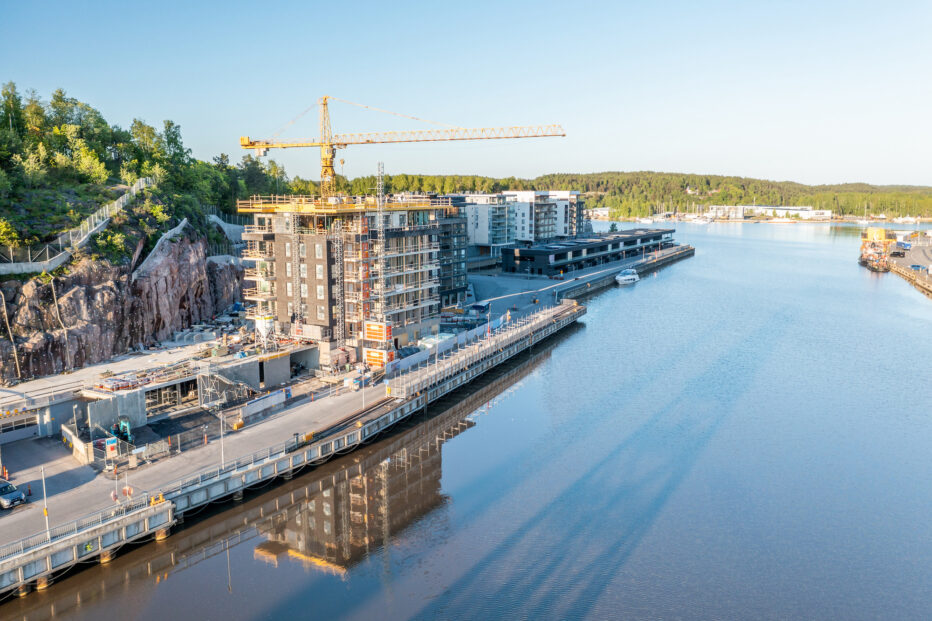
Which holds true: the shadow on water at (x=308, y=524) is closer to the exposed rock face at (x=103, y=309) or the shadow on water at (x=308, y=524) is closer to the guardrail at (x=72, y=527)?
the guardrail at (x=72, y=527)

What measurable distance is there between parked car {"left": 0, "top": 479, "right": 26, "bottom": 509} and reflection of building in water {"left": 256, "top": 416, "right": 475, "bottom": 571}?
466 inches

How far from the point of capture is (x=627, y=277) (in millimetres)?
128375

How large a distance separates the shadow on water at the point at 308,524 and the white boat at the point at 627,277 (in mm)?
86361

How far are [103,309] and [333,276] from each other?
1863 cm

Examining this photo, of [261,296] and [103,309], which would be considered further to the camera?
Answer: [261,296]

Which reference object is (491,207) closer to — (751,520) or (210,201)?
(210,201)

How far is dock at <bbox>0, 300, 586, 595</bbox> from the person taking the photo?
28.4m

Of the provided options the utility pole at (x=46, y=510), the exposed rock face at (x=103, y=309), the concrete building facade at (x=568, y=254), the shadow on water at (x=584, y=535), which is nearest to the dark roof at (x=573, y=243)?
the concrete building facade at (x=568, y=254)

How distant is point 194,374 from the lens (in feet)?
156

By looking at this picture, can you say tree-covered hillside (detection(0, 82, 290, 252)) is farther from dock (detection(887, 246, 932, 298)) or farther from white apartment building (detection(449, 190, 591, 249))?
dock (detection(887, 246, 932, 298))

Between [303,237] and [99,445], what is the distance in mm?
24294

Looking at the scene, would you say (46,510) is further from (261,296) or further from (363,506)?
(261,296)

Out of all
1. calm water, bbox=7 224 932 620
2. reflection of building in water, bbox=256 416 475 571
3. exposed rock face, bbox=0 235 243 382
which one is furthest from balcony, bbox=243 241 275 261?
reflection of building in water, bbox=256 416 475 571

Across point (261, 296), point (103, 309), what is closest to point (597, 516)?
point (261, 296)
